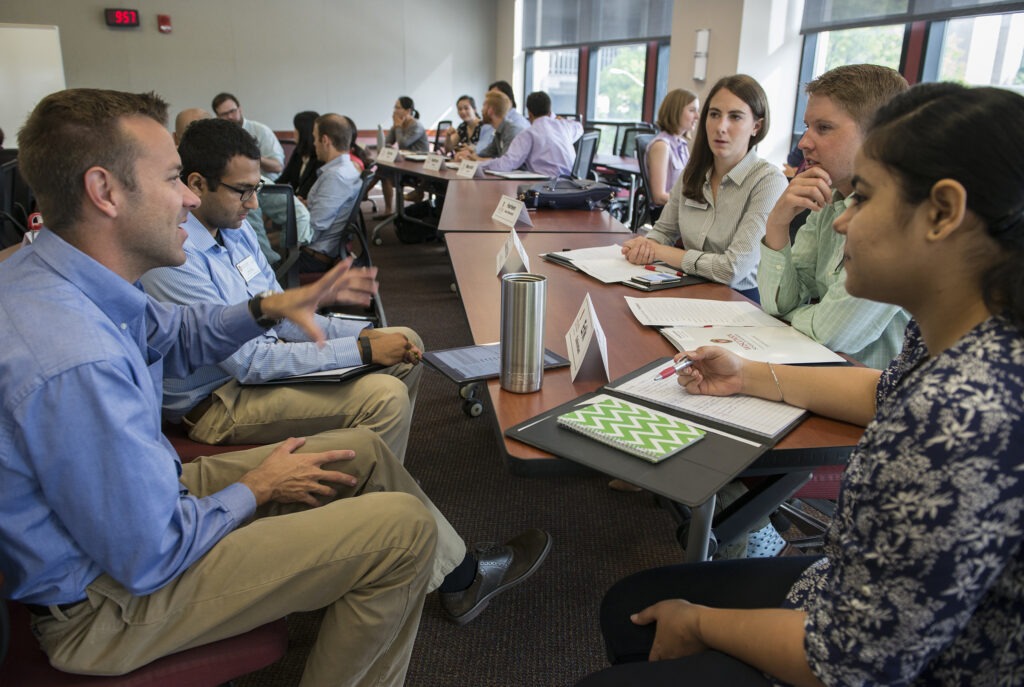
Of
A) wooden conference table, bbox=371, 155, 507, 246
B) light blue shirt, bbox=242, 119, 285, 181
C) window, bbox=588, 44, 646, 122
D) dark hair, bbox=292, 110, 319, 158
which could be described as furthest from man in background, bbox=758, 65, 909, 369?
window, bbox=588, 44, 646, 122

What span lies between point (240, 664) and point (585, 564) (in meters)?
1.16

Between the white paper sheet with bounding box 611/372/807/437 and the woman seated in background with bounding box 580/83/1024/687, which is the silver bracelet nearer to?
the white paper sheet with bounding box 611/372/807/437

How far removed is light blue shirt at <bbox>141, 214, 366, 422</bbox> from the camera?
5.75ft

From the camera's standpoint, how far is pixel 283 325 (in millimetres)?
2283

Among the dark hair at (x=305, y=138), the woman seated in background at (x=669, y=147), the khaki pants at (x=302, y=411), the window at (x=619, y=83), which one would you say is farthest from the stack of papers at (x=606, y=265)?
the window at (x=619, y=83)

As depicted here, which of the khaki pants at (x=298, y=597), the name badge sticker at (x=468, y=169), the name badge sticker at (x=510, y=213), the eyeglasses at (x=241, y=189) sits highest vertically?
the eyeglasses at (x=241, y=189)

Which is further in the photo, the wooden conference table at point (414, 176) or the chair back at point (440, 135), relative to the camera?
the chair back at point (440, 135)

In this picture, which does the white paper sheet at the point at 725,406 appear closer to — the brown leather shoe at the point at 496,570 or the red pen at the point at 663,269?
the brown leather shoe at the point at 496,570

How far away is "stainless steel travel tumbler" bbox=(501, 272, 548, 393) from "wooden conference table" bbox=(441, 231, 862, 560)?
0.03 metres

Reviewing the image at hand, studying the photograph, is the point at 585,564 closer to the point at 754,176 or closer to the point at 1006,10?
the point at 754,176

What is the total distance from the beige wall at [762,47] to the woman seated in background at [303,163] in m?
3.49

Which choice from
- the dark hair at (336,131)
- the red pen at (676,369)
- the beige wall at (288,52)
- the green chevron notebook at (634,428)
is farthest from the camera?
the beige wall at (288,52)

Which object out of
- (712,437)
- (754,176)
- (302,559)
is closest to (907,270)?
(712,437)

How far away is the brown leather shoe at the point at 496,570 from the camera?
1.79 m
